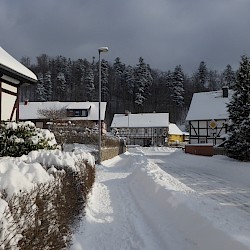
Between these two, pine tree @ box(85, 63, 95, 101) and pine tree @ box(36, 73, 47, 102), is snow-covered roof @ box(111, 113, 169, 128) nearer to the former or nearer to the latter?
pine tree @ box(36, 73, 47, 102)

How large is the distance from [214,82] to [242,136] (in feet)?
362

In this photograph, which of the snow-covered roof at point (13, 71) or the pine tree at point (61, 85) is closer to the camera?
the snow-covered roof at point (13, 71)

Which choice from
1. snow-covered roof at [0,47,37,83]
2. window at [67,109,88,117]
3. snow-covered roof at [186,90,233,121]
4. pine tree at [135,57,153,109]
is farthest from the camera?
pine tree at [135,57,153,109]

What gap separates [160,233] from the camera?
7.85 metres

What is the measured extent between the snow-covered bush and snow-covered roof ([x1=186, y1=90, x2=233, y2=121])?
43204 millimetres

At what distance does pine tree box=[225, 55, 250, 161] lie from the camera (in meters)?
26.0

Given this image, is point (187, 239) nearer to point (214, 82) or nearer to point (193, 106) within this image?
point (193, 106)

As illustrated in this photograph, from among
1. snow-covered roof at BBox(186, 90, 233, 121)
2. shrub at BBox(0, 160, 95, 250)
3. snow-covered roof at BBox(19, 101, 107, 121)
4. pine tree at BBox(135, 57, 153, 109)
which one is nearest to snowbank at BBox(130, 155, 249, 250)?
shrub at BBox(0, 160, 95, 250)

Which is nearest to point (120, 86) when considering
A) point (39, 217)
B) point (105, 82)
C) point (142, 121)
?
point (105, 82)

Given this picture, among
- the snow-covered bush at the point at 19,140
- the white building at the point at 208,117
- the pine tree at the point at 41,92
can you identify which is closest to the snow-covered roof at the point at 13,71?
the snow-covered bush at the point at 19,140

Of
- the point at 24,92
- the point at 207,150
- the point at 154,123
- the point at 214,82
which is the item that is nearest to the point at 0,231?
the point at 207,150

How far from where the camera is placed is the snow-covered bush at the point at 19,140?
10625mm

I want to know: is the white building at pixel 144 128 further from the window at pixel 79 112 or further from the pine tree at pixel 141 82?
the pine tree at pixel 141 82

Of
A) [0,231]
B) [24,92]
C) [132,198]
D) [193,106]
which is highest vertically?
[24,92]
